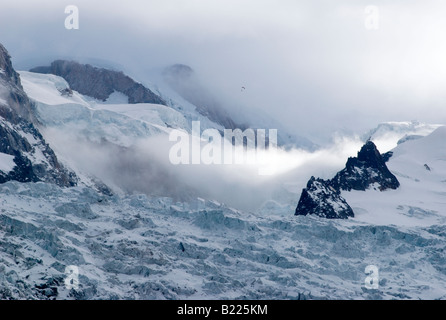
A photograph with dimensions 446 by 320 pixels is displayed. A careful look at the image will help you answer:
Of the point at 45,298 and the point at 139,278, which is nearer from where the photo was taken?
the point at 45,298

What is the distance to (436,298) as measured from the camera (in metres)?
188

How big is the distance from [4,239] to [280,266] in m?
53.0
